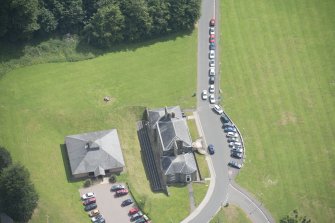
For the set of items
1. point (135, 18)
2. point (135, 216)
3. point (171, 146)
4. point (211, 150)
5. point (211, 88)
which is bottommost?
point (135, 216)

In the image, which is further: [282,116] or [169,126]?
[282,116]

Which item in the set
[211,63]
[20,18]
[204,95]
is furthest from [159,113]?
[20,18]

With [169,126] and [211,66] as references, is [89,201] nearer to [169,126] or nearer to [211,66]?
[169,126]

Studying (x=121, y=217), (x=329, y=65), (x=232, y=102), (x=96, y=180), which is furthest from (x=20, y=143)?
(x=329, y=65)

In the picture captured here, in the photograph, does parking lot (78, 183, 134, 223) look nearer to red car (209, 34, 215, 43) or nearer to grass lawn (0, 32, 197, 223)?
grass lawn (0, 32, 197, 223)

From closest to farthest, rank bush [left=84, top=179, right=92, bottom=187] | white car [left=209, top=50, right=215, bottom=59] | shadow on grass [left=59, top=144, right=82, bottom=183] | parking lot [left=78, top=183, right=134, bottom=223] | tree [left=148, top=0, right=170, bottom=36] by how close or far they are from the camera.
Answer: parking lot [left=78, top=183, right=134, bottom=223]
bush [left=84, top=179, right=92, bottom=187]
shadow on grass [left=59, top=144, right=82, bottom=183]
tree [left=148, top=0, right=170, bottom=36]
white car [left=209, top=50, right=215, bottom=59]

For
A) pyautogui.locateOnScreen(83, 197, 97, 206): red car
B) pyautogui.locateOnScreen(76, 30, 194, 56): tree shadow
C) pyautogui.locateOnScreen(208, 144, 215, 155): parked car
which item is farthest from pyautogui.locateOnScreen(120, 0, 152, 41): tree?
pyautogui.locateOnScreen(83, 197, 97, 206): red car
